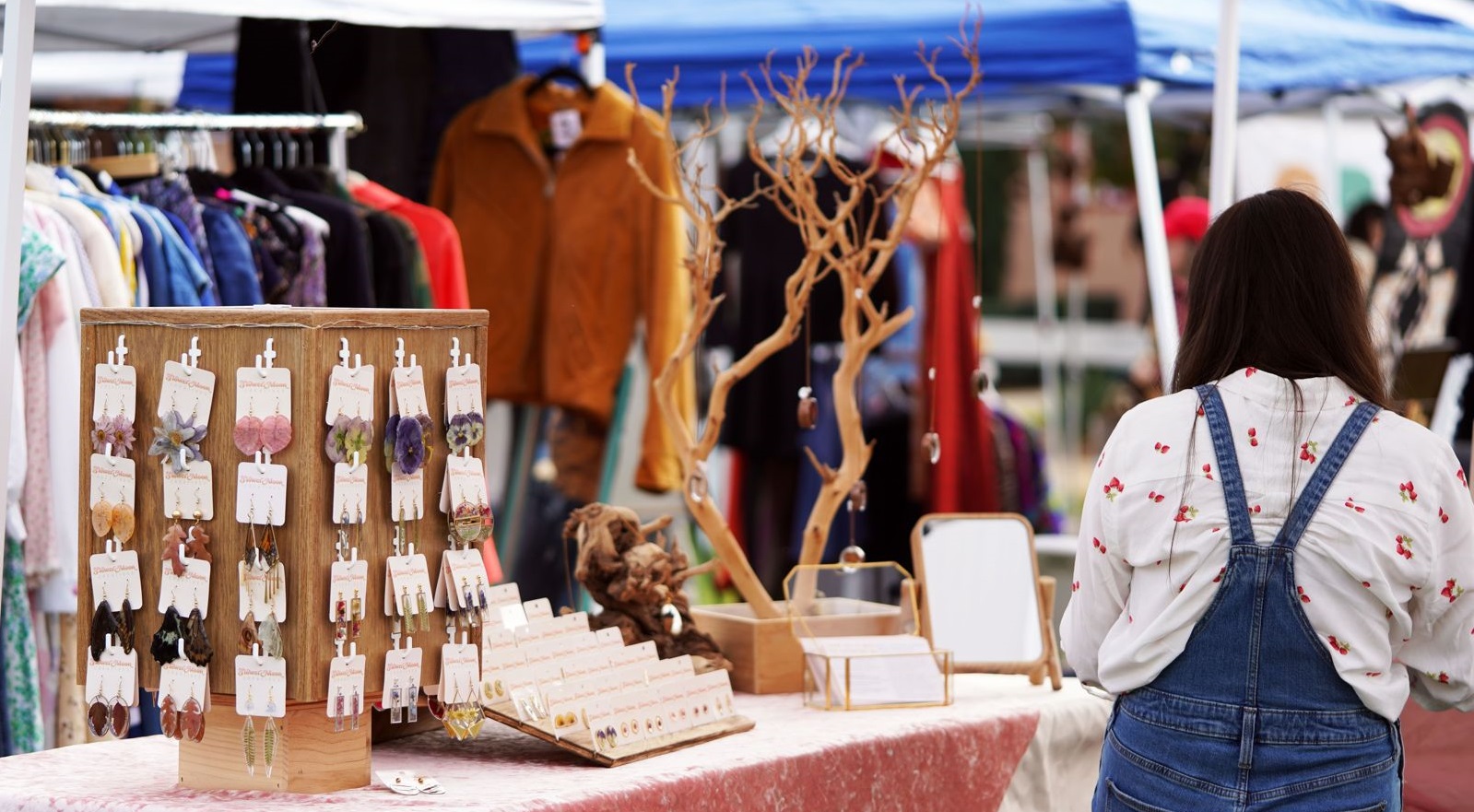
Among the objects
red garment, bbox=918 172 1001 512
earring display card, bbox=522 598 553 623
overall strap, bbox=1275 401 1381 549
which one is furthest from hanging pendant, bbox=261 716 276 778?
red garment, bbox=918 172 1001 512

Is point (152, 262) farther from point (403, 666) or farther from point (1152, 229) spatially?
point (1152, 229)

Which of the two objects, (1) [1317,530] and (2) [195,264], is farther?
(2) [195,264]

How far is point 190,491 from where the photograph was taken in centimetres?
201

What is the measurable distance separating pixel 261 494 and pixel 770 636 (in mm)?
1027

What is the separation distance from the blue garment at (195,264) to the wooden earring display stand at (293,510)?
1.22 m

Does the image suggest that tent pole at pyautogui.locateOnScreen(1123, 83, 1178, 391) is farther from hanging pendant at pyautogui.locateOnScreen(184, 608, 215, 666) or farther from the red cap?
hanging pendant at pyautogui.locateOnScreen(184, 608, 215, 666)

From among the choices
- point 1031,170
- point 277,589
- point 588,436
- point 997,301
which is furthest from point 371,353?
point 997,301

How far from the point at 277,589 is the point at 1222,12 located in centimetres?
214

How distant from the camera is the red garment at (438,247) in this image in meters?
3.91

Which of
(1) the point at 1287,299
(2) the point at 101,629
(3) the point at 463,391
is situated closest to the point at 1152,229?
(1) the point at 1287,299

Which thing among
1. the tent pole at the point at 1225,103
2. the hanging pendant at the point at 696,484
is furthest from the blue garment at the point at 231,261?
the tent pole at the point at 1225,103

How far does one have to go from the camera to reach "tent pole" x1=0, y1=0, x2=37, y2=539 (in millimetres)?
2234

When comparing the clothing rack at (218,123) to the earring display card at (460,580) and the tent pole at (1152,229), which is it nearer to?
the earring display card at (460,580)

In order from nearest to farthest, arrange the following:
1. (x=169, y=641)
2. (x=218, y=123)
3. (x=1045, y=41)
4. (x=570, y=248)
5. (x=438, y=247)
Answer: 1. (x=169, y=641)
2. (x=218, y=123)
3. (x=438, y=247)
4. (x=570, y=248)
5. (x=1045, y=41)
